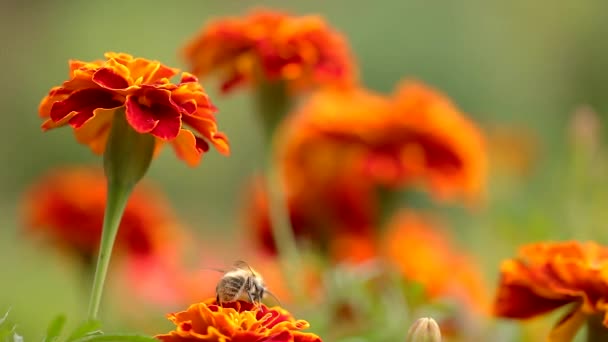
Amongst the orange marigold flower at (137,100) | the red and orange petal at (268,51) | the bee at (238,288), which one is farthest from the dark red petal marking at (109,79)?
the red and orange petal at (268,51)

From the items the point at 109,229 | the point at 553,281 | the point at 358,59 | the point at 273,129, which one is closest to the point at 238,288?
the point at 109,229

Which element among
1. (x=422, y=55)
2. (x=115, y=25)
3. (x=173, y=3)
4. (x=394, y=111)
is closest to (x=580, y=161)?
(x=394, y=111)

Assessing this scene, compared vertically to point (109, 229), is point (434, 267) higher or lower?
higher

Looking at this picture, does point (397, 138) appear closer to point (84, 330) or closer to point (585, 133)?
point (585, 133)

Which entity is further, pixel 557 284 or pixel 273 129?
pixel 273 129

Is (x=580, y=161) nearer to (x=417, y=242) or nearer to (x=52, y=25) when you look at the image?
(x=417, y=242)

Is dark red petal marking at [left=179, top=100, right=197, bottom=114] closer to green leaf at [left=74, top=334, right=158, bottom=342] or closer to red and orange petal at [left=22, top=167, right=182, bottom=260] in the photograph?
green leaf at [left=74, top=334, right=158, bottom=342]

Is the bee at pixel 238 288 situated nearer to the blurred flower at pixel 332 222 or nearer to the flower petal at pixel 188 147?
the flower petal at pixel 188 147

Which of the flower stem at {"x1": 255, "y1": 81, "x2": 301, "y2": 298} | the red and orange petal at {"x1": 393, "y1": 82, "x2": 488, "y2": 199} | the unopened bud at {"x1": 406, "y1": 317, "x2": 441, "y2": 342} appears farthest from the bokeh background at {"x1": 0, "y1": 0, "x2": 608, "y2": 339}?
the unopened bud at {"x1": 406, "y1": 317, "x2": 441, "y2": 342}
